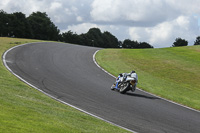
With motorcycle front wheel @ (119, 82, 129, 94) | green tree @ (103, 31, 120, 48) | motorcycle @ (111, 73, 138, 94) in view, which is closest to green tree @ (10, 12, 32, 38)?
green tree @ (103, 31, 120, 48)

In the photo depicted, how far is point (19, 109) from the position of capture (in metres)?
9.48

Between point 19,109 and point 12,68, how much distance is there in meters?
12.8

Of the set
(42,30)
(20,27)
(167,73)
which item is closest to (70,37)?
(42,30)

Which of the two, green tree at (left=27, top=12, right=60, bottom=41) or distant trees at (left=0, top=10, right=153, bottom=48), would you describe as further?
green tree at (left=27, top=12, right=60, bottom=41)

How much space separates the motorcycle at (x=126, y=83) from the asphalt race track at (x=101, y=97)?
1.30ft

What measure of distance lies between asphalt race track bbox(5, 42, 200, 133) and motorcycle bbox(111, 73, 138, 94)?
40cm

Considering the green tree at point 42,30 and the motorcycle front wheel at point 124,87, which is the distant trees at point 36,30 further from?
the motorcycle front wheel at point 124,87

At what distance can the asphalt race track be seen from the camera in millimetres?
11984

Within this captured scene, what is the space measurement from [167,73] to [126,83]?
9.87m

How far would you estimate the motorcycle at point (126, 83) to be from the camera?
1752cm

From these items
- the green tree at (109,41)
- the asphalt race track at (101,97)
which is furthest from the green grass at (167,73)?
the green tree at (109,41)

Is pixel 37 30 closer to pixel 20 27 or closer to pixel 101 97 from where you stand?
pixel 20 27

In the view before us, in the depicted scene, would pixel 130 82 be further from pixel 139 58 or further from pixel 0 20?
pixel 0 20

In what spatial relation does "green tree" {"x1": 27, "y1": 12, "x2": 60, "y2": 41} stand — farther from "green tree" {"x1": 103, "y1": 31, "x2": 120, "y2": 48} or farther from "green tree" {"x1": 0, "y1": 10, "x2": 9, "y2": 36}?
"green tree" {"x1": 103, "y1": 31, "x2": 120, "y2": 48}
